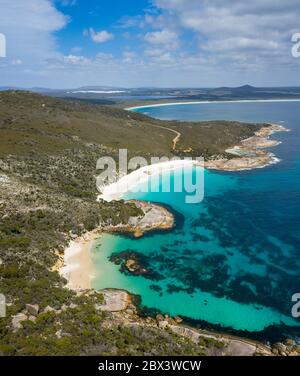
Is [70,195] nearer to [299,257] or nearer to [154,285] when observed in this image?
[154,285]

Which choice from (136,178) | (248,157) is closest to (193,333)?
(136,178)

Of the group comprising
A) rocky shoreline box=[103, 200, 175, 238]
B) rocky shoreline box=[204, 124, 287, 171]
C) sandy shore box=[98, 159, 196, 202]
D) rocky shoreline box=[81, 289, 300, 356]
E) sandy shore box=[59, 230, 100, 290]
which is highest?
rocky shoreline box=[204, 124, 287, 171]

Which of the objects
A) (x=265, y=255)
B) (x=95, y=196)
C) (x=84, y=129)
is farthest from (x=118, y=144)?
(x=265, y=255)

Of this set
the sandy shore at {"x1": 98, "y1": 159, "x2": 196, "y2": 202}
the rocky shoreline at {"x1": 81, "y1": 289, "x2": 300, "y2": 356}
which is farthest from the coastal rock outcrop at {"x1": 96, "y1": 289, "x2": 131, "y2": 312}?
the sandy shore at {"x1": 98, "y1": 159, "x2": 196, "y2": 202}

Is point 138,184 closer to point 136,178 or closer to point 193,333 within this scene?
point 136,178

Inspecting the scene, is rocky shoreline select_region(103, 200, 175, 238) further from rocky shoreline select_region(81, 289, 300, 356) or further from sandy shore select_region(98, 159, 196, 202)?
rocky shoreline select_region(81, 289, 300, 356)

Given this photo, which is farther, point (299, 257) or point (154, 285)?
point (299, 257)

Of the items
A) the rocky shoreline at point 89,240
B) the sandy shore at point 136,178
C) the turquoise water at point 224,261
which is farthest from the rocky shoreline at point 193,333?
the sandy shore at point 136,178
